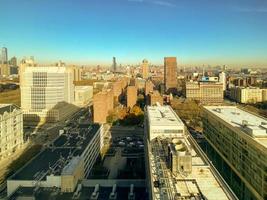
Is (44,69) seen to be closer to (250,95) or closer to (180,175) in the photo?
(180,175)

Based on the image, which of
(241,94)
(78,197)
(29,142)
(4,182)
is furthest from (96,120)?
(241,94)

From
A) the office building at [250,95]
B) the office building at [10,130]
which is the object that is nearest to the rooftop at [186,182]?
the office building at [10,130]

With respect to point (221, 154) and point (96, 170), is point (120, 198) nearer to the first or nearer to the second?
point (96, 170)

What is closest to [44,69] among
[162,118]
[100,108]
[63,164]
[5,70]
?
[100,108]

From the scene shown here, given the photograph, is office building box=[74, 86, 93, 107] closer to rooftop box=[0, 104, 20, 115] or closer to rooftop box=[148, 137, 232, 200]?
rooftop box=[0, 104, 20, 115]

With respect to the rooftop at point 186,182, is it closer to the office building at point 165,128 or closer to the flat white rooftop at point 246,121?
the flat white rooftop at point 246,121
